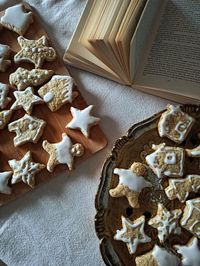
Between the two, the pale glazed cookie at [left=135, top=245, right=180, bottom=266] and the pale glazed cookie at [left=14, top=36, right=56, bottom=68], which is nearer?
the pale glazed cookie at [left=135, top=245, right=180, bottom=266]

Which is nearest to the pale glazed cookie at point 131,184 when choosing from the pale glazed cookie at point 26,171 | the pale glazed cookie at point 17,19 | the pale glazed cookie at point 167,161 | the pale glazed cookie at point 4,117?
the pale glazed cookie at point 167,161

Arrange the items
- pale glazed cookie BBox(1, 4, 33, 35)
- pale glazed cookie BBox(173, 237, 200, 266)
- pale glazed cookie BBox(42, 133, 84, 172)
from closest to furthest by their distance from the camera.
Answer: pale glazed cookie BBox(173, 237, 200, 266), pale glazed cookie BBox(42, 133, 84, 172), pale glazed cookie BBox(1, 4, 33, 35)

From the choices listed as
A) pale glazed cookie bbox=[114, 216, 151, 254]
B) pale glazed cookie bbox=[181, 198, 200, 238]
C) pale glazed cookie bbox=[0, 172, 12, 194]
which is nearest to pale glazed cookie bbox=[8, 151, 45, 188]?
pale glazed cookie bbox=[0, 172, 12, 194]

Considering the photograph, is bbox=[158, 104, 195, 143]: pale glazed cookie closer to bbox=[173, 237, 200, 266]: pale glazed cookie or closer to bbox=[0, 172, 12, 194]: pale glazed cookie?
bbox=[173, 237, 200, 266]: pale glazed cookie

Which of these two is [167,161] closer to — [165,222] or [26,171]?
[165,222]

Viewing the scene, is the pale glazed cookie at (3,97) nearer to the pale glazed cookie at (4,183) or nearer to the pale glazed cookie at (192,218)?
the pale glazed cookie at (4,183)

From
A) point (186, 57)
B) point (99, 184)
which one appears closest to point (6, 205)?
point (99, 184)
